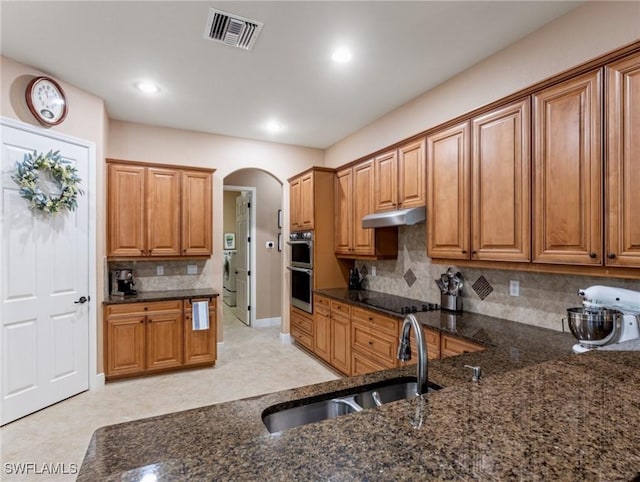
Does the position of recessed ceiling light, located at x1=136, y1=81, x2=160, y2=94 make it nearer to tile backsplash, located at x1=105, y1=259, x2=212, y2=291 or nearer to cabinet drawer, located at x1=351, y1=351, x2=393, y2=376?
tile backsplash, located at x1=105, y1=259, x2=212, y2=291

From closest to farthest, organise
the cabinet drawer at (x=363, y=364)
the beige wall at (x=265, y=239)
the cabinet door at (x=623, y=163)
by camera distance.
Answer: the cabinet door at (x=623, y=163) < the cabinet drawer at (x=363, y=364) < the beige wall at (x=265, y=239)

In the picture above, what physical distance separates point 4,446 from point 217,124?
3588 mm

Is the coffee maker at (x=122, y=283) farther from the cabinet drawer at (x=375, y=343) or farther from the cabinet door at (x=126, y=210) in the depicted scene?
the cabinet drawer at (x=375, y=343)

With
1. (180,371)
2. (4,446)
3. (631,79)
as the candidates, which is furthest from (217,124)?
(631,79)

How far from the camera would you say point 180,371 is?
3.91 metres

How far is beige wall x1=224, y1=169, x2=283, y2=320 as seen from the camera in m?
6.02

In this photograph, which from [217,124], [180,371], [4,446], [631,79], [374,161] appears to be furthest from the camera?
[217,124]

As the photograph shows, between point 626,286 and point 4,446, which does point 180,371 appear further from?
point 626,286

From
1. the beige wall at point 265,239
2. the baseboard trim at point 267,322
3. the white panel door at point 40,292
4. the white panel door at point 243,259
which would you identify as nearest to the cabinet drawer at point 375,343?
the white panel door at point 40,292

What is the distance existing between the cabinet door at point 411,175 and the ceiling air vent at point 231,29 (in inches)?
63.1

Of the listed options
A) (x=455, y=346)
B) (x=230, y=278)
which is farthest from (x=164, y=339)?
(x=230, y=278)

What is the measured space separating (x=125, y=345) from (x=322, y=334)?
2133mm
